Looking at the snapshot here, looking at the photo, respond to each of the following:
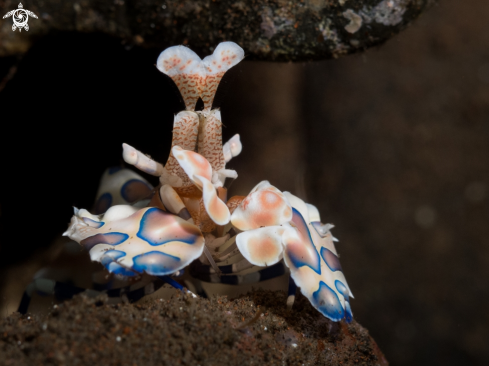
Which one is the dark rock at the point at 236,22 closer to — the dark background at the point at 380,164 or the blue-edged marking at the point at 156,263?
the dark background at the point at 380,164

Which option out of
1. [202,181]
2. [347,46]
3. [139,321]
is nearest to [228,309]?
[139,321]

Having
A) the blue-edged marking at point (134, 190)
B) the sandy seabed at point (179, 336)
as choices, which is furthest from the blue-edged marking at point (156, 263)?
the blue-edged marking at point (134, 190)

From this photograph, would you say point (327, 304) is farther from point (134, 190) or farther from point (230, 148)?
point (134, 190)

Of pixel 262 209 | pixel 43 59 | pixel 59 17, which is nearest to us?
pixel 262 209

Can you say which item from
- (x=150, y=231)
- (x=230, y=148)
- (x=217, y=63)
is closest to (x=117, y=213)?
(x=150, y=231)

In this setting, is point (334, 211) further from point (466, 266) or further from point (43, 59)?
point (43, 59)

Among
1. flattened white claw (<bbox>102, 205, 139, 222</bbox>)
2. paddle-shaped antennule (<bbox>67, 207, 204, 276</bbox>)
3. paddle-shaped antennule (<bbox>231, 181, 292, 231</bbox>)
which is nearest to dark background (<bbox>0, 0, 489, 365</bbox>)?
flattened white claw (<bbox>102, 205, 139, 222</bbox>)
